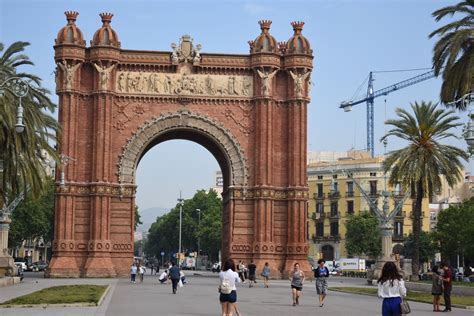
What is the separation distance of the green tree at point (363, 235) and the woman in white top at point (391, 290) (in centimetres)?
8094

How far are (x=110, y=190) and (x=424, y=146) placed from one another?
21.2 meters

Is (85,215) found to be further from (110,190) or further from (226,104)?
(226,104)

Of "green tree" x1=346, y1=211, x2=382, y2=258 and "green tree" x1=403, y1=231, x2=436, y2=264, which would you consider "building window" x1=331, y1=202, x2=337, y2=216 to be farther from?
"green tree" x1=403, y1=231, x2=436, y2=264

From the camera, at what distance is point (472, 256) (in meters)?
79.9

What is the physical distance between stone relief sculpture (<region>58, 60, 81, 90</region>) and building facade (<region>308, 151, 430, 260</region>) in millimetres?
52498

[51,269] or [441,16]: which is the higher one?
[441,16]

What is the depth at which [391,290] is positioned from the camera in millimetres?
16188

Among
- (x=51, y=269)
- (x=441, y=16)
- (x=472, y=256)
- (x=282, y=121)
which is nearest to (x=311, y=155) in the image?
(x=472, y=256)

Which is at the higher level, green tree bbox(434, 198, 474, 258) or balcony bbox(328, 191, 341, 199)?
balcony bbox(328, 191, 341, 199)

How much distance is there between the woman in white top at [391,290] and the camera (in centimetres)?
1612

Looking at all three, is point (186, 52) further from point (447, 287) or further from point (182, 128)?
point (447, 287)

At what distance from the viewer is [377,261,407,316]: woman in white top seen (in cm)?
1612

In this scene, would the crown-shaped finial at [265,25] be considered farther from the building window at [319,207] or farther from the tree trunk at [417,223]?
the building window at [319,207]

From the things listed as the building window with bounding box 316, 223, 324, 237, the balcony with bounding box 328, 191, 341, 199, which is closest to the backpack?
the balcony with bounding box 328, 191, 341, 199
